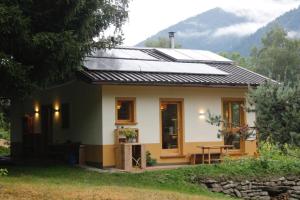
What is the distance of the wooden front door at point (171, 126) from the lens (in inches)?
720

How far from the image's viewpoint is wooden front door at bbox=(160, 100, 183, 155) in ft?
60.0

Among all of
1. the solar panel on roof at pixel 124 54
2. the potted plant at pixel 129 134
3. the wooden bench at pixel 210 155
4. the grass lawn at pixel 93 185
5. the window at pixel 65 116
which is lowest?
the grass lawn at pixel 93 185

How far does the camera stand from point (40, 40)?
13.0 m

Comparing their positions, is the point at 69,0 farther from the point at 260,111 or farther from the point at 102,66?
the point at 260,111

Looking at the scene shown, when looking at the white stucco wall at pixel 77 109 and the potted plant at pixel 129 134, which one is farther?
the white stucco wall at pixel 77 109

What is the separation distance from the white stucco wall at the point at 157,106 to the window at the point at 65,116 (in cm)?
309

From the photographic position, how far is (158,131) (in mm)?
18000

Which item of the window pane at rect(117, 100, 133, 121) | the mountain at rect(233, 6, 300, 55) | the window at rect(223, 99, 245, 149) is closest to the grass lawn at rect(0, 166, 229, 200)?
the window pane at rect(117, 100, 133, 121)

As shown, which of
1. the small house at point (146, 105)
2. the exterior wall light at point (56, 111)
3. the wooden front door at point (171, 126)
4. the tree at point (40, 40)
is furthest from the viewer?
the exterior wall light at point (56, 111)

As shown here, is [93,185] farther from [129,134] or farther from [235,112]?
[235,112]

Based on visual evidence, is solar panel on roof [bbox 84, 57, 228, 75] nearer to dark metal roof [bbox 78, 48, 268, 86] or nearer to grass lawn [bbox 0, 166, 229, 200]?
dark metal roof [bbox 78, 48, 268, 86]

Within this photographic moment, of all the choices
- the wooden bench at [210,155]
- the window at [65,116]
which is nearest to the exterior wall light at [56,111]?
the window at [65,116]

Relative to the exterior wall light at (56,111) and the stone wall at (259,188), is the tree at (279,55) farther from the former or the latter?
the stone wall at (259,188)

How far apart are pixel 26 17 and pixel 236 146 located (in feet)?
32.9
